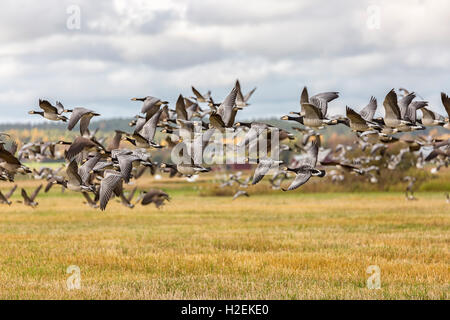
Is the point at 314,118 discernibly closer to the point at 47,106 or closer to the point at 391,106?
the point at 391,106

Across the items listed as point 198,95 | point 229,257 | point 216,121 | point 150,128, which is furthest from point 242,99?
point 216,121

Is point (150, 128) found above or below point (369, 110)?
below

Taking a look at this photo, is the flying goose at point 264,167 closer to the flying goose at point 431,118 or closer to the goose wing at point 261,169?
the goose wing at point 261,169

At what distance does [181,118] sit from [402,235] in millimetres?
13311

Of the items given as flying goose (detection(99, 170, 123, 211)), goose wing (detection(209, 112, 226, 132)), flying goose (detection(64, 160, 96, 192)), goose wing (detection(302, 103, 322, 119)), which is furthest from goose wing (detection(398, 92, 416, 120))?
flying goose (detection(64, 160, 96, 192))

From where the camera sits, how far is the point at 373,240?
23.4 m

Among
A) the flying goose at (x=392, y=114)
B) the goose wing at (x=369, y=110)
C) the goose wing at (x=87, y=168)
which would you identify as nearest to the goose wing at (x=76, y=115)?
the goose wing at (x=87, y=168)

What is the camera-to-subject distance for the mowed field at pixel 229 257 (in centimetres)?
1362

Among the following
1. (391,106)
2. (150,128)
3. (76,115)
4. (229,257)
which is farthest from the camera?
(229,257)

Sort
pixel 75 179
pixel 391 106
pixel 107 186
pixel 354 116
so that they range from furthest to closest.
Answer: pixel 75 179 < pixel 391 106 < pixel 354 116 < pixel 107 186

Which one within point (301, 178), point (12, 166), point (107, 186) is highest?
point (12, 166)

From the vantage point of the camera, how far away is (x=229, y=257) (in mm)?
18531

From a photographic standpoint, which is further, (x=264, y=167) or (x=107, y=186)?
(x=107, y=186)
